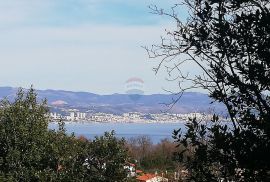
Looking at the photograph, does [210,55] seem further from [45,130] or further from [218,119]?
[45,130]

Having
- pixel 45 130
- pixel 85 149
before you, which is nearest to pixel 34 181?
pixel 45 130

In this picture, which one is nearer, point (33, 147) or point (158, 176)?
point (33, 147)

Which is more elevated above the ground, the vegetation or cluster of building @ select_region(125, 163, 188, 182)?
the vegetation

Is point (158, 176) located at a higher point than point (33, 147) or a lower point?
lower

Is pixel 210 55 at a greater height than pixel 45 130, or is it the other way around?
pixel 210 55

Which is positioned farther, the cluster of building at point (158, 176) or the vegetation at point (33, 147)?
the vegetation at point (33, 147)

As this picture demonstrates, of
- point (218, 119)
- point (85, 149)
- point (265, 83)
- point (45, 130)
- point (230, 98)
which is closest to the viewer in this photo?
point (265, 83)

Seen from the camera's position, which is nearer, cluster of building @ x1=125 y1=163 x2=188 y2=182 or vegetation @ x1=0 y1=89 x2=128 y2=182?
cluster of building @ x1=125 y1=163 x2=188 y2=182

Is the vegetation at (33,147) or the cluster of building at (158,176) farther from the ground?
the vegetation at (33,147)
